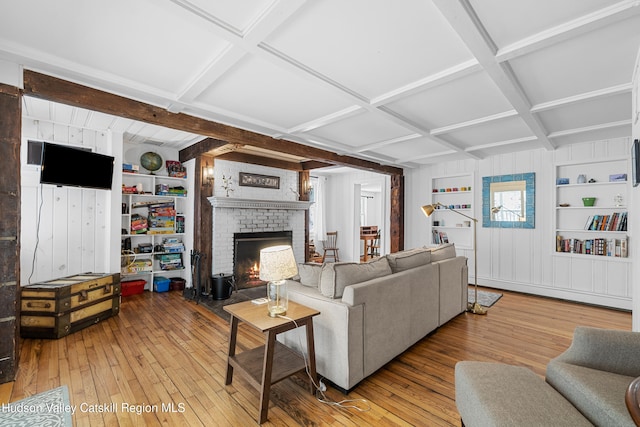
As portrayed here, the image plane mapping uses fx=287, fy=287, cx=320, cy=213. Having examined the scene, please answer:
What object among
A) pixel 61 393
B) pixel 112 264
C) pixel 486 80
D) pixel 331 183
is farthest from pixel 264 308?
pixel 331 183

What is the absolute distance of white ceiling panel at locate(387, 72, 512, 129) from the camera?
2.42 meters

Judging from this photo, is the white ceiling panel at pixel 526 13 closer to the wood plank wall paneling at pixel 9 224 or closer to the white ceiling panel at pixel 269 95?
the white ceiling panel at pixel 269 95

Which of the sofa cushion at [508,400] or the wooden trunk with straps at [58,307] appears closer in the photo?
the sofa cushion at [508,400]

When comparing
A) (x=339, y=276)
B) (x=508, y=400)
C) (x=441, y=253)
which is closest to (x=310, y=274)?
(x=339, y=276)

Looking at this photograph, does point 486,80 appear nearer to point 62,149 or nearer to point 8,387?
point 8,387

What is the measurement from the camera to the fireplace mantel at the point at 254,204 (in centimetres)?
473

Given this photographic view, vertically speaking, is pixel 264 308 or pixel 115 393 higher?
pixel 264 308

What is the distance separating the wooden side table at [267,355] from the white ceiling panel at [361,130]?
218 cm

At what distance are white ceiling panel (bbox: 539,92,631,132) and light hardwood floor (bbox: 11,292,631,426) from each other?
2.39m

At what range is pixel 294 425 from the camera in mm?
1759

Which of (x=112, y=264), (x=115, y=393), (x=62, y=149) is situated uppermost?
(x=62, y=149)

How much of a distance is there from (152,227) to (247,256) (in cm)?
163

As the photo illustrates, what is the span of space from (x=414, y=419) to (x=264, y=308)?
1.21 meters

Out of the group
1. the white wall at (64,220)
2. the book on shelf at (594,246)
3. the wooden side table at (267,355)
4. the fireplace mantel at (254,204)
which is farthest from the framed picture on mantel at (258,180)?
the book on shelf at (594,246)
